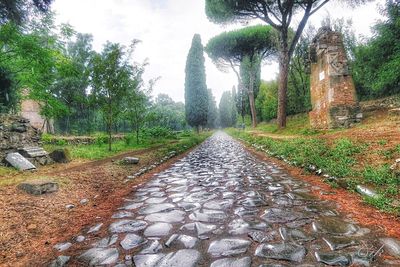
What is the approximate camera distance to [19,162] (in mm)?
6199

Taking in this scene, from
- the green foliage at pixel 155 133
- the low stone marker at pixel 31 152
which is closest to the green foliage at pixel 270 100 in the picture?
the green foliage at pixel 155 133

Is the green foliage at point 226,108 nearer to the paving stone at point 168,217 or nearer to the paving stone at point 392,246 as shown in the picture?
the paving stone at point 168,217

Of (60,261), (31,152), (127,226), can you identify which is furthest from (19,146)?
(60,261)

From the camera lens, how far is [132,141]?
14070 millimetres

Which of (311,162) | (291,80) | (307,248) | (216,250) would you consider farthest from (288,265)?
(291,80)

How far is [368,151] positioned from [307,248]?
3.77 meters

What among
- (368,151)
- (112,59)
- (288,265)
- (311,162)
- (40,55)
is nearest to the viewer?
(288,265)

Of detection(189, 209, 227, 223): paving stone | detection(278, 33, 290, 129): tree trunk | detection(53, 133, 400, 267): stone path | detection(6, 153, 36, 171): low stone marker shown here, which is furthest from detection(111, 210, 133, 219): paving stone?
detection(278, 33, 290, 129): tree trunk

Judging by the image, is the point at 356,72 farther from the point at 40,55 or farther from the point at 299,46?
the point at 40,55

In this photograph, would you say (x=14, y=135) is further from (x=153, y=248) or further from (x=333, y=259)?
(x=333, y=259)

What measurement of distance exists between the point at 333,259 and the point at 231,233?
94 cm

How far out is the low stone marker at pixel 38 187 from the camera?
12.4ft

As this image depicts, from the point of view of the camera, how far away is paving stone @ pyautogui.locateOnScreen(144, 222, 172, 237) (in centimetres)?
260

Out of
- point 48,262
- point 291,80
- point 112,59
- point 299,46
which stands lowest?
point 48,262
